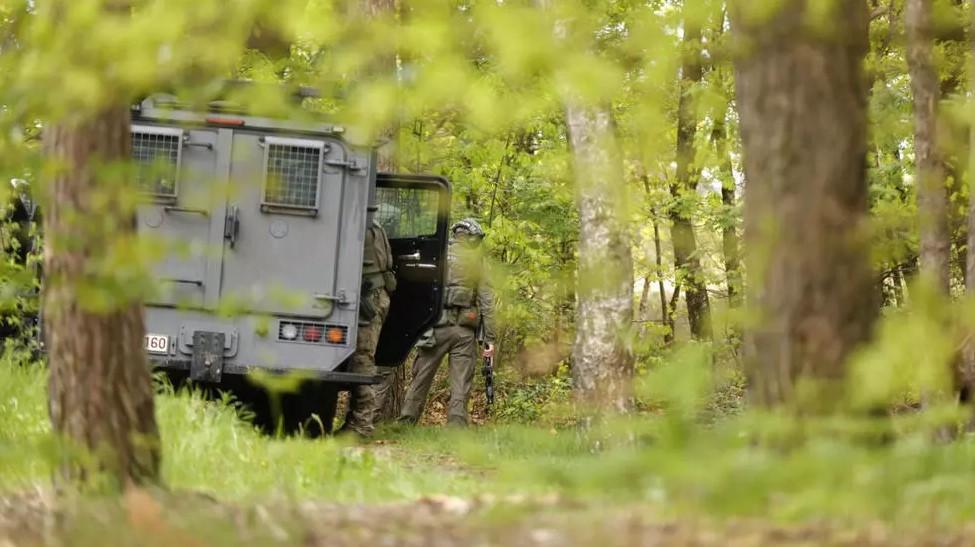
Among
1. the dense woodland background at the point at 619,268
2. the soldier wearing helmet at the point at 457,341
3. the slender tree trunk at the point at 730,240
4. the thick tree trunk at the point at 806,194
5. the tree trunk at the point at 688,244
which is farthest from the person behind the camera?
the tree trunk at the point at 688,244

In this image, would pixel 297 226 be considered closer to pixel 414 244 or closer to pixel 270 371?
pixel 270 371

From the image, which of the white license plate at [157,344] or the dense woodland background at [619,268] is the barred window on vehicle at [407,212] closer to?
the white license plate at [157,344]

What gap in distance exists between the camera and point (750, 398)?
165 inches

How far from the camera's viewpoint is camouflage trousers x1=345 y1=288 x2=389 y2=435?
40.1ft

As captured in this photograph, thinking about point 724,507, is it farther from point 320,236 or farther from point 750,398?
point 320,236

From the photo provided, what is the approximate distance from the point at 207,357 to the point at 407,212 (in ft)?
8.26

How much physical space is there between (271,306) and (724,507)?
177cm

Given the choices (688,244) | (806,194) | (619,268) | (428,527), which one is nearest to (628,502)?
(428,527)

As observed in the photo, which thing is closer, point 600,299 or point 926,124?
point 926,124

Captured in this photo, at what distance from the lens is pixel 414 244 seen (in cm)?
1298

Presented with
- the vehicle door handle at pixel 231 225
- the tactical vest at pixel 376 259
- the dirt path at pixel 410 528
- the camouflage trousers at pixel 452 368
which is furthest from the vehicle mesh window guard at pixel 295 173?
the dirt path at pixel 410 528

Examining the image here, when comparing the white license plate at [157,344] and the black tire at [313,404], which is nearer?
the white license plate at [157,344]

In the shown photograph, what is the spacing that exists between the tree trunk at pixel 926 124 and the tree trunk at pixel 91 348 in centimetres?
611

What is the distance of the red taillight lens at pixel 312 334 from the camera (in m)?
11.6
